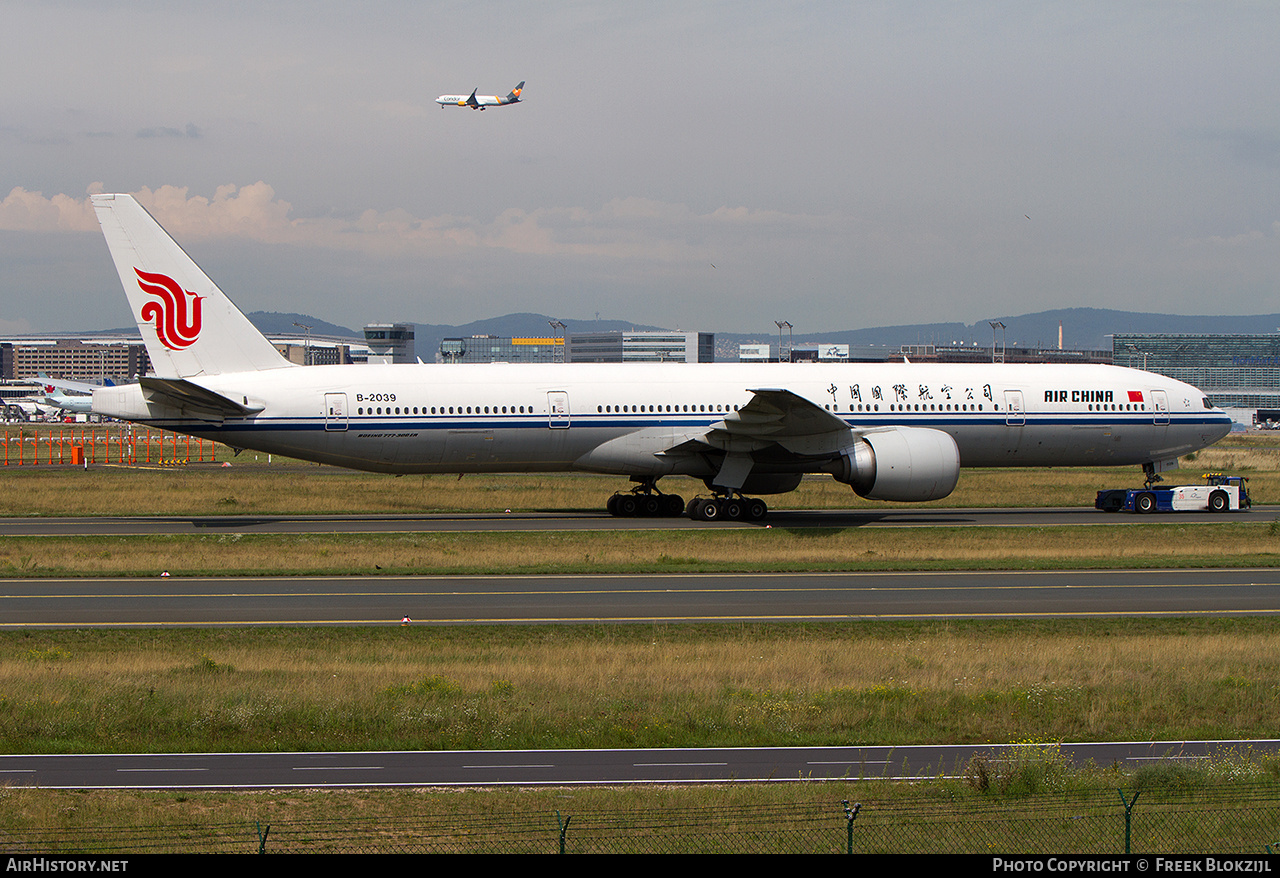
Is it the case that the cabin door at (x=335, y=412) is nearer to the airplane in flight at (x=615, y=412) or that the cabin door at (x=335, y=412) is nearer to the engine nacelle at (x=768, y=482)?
the airplane in flight at (x=615, y=412)

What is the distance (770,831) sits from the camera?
37.7 feet

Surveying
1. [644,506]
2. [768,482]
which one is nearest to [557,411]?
[644,506]

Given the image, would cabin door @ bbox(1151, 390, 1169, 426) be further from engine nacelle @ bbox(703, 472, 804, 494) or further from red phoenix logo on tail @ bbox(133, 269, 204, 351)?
red phoenix logo on tail @ bbox(133, 269, 204, 351)

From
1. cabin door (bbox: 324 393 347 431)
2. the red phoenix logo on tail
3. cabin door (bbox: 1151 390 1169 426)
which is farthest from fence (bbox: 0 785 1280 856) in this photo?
cabin door (bbox: 1151 390 1169 426)

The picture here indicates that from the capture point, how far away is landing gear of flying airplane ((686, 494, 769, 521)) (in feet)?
132

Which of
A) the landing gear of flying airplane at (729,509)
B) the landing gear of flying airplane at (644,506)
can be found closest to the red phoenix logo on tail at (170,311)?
the landing gear of flying airplane at (644,506)

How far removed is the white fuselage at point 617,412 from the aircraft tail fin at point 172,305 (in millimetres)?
1064

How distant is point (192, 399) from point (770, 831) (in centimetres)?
3095

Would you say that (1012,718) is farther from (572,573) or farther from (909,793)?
(572,573)

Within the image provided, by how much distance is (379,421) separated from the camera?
39.8 meters

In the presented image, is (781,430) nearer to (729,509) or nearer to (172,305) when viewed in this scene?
(729,509)

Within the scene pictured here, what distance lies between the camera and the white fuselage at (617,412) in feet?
130
